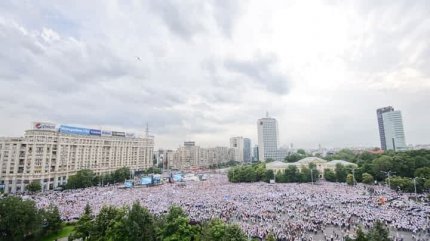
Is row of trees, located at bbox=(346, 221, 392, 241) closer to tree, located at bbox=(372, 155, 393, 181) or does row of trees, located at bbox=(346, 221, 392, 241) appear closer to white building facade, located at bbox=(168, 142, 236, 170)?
tree, located at bbox=(372, 155, 393, 181)

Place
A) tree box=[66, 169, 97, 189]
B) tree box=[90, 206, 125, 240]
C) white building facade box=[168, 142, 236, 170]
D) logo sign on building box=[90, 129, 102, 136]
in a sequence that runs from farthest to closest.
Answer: white building facade box=[168, 142, 236, 170] < logo sign on building box=[90, 129, 102, 136] < tree box=[66, 169, 97, 189] < tree box=[90, 206, 125, 240]

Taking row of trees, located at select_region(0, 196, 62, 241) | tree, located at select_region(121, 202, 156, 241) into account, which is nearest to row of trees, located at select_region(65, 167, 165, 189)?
Answer: row of trees, located at select_region(0, 196, 62, 241)

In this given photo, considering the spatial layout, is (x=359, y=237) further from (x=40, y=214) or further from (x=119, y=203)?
(x=119, y=203)

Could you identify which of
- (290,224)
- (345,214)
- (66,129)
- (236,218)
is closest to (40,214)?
(236,218)

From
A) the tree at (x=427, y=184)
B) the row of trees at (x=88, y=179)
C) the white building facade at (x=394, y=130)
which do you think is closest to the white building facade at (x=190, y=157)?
the row of trees at (x=88, y=179)

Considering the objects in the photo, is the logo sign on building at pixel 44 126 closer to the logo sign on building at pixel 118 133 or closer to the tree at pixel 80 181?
the tree at pixel 80 181

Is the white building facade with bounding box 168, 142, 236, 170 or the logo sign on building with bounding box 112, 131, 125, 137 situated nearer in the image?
the logo sign on building with bounding box 112, 131, 125, 137
